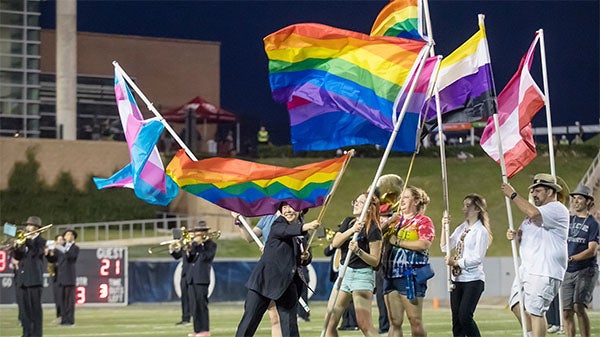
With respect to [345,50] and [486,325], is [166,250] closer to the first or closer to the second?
[486,325]

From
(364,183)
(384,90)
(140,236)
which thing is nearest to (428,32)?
(384,90)

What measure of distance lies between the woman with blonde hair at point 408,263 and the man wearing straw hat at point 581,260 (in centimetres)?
320

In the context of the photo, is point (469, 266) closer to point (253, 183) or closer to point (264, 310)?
point (264, 310)

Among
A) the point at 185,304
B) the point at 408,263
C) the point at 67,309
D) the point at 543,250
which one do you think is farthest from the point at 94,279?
the point at 543,250

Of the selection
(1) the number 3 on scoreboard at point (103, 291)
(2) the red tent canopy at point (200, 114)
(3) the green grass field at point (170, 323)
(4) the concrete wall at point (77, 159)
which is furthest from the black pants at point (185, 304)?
(2) the red tent canopy at point (200, 114)

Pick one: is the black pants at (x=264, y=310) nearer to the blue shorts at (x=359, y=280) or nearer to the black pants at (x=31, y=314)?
the blue shorts at (x=359, y=280)

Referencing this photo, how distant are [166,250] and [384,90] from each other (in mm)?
28978

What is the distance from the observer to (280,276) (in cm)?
1334

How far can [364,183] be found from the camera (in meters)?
51.5

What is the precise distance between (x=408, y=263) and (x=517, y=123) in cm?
286

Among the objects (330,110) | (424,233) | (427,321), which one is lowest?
(427,321)

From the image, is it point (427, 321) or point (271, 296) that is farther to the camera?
point (427, 321)

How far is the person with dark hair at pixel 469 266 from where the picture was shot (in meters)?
13.8

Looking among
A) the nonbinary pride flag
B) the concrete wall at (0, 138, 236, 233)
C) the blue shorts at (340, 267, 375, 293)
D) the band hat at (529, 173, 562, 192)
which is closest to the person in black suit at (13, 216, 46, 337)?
the nonbinary pride flag
